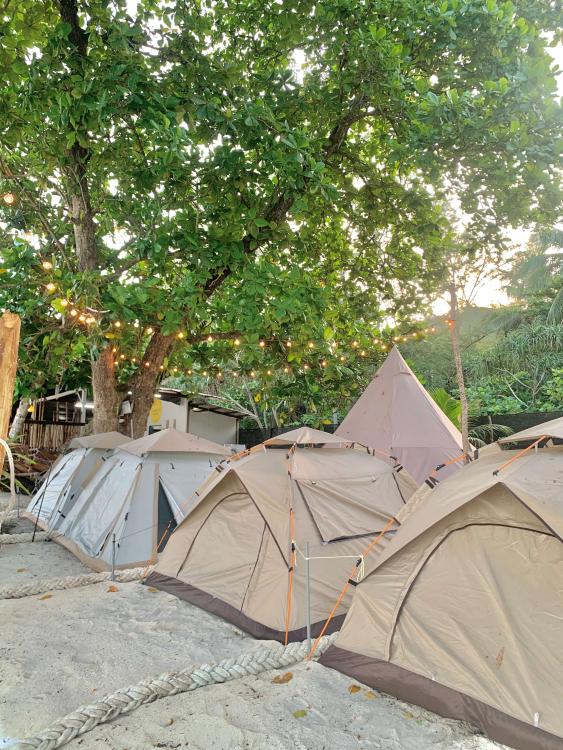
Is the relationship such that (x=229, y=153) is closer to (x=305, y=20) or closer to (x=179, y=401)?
(x=305, y=20)

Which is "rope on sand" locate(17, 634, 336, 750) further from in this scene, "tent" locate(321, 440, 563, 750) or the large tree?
the large tree

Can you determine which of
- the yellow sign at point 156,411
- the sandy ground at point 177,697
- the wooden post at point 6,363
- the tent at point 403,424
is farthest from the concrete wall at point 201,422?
the wooden post at point 6,363

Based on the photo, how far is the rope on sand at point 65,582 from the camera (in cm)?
517

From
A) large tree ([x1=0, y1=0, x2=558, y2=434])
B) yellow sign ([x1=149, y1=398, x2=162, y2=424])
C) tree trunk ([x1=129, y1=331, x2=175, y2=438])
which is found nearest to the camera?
large tree ([x1=0, y1=0, x2=558, y2=434])

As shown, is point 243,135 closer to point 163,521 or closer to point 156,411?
point 163,521

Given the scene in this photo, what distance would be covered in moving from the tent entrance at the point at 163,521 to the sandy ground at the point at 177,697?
1487 millimetres

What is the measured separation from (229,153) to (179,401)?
1536 cm

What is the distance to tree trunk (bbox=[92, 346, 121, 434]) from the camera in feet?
27.0

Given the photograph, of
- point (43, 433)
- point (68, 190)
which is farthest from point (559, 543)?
point (43, 433)

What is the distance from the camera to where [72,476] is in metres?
8.35

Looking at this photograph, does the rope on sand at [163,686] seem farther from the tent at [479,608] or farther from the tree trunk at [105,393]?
the tree trunk at [105,393]

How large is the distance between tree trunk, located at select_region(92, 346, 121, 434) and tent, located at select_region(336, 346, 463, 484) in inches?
169

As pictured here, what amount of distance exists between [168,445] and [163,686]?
390 centimetres

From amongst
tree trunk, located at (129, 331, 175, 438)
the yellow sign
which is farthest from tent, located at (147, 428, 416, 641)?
the yellow sign
